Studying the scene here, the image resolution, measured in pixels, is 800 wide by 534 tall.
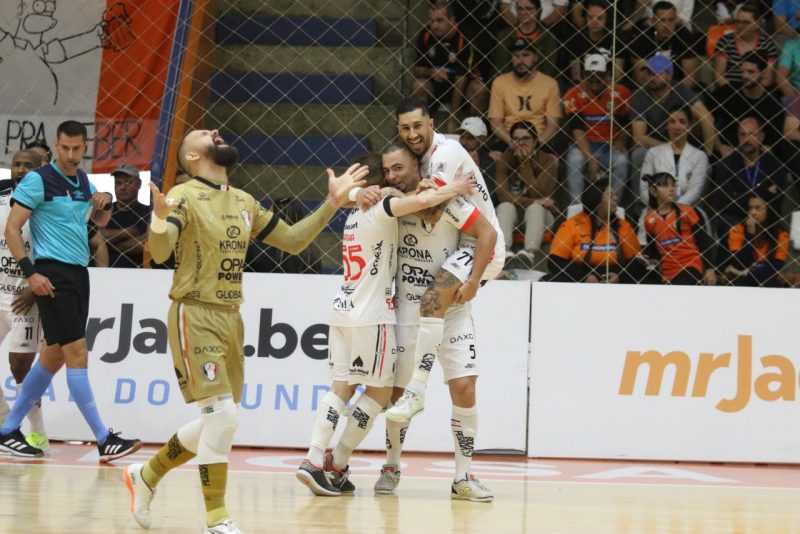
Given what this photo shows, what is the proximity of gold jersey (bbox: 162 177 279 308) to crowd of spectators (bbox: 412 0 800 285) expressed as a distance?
3.90m

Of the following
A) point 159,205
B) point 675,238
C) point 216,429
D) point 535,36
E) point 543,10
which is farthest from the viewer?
point 543,10

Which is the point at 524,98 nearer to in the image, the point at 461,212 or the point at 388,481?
the point at 461,212

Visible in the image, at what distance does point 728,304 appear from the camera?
25.8ft

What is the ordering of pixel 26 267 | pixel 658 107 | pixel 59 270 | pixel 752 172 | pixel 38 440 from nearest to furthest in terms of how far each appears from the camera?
pixel 26 267 < pixel 59 270 < pixel 38 440 < pixel 752 172 < pixel 658 107

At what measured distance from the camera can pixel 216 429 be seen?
480 cm

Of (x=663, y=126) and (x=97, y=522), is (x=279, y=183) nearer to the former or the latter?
(x=663, y=126)

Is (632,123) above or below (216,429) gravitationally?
above

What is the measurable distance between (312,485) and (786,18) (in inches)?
245

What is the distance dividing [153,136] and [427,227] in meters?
4.02

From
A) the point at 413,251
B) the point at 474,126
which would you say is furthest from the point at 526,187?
the point at 413,251

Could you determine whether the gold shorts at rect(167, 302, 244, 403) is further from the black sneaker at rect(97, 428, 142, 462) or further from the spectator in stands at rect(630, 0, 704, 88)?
the spectator in stands at rect(630, 0, 704, 88)

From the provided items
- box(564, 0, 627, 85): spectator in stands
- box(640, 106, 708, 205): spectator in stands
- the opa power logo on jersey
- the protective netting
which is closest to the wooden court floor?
the opa power logo on jersey

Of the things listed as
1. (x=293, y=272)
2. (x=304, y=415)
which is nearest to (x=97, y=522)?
(x=304, y=415)

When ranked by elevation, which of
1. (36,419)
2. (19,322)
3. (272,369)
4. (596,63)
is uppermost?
(596,63)
